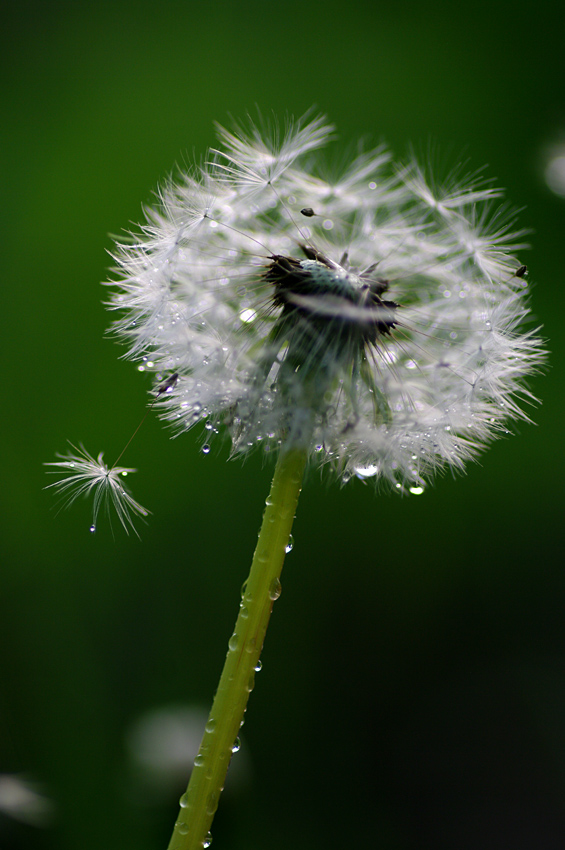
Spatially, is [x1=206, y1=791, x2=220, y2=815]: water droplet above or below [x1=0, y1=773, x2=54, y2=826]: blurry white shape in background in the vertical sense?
below

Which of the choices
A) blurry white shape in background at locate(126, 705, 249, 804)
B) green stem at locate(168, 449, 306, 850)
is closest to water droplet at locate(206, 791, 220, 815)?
green stem at locate(168, 449, 306, 850)

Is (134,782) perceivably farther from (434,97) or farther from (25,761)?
(434,97)

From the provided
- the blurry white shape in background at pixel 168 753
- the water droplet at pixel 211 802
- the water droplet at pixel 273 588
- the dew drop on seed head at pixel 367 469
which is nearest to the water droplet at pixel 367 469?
the dew drop on seed head at pixel 367 469

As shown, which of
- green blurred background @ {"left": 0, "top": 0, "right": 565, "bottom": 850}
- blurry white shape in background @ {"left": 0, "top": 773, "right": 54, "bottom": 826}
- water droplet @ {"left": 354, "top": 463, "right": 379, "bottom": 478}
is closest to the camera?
water droplet @ {"left": 354, "top": 463, "right": 379, "bottom": 478}

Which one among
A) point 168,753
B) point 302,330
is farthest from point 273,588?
point 168,753

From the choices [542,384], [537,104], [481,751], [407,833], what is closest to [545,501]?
[542,384]

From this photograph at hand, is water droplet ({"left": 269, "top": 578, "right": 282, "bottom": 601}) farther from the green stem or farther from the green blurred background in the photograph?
the green blurred background

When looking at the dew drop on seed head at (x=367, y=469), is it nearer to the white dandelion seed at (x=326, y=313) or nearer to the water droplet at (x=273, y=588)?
the white dandelion seed at (x=326, y=313)
